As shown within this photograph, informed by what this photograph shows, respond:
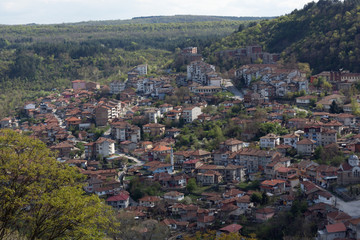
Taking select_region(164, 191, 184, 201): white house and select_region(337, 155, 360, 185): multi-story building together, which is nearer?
select_region(337, 155, 360, 185): multi-story building

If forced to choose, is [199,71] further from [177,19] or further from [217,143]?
[177,19]

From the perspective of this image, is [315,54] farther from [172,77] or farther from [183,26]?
[183,26]

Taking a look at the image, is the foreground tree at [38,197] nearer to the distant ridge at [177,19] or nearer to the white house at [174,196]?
the white house at [174,196]

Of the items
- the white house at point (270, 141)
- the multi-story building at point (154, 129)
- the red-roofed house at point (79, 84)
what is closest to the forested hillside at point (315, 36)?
the red-roofed house at point (79, 84)

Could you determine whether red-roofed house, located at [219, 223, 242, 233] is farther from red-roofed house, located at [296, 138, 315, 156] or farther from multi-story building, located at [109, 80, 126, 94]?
multi-story building, located at [109, 80, 126, 94]

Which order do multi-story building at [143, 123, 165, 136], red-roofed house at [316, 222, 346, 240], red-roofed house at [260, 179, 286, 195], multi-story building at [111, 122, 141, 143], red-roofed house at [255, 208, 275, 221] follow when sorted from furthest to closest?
→ multi-story building at [143, 123, 165, 136] → multi-story building at [111, 122, 141, 143] → red-roofed house at [260, 179, 286, 195] → red-roofed house at [255, 208, 275, 221] → red-roofed house at [316, 222, 346, 240]

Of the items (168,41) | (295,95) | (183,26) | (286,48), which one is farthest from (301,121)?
(183,26)

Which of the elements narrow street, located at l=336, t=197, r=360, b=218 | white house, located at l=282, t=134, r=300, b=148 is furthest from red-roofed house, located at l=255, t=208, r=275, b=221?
white house, located at l=282, t=134, r=300, b=148
